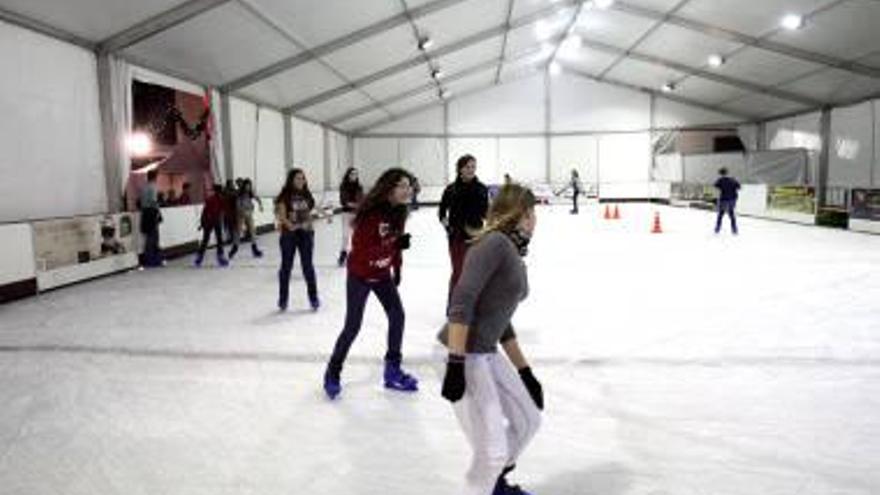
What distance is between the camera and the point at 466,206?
638 centimetres

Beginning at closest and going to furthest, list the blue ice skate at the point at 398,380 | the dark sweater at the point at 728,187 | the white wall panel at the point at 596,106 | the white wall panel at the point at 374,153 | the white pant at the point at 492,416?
the white pant at the point at 492,416
the blue ice skate at the point at 398,380
the dark sweater at the point at 728,187
the white wall panel at the point at 596,106
the white wall panel at the point at 374,153

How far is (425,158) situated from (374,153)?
2597 mm

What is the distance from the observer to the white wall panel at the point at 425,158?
112 feet

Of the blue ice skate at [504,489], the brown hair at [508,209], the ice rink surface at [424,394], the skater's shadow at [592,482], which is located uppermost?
the brown hair at [508,209]

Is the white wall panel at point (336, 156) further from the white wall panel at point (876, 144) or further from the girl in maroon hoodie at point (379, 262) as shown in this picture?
the girl in maroon hoodie at point (379, 262)

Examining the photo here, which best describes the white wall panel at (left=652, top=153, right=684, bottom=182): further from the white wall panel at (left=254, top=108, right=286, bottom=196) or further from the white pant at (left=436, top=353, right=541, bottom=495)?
the white pant at (left=436, top=353, right=541, bottom=495)

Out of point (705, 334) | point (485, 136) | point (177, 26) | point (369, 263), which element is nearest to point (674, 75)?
point (485, 136)

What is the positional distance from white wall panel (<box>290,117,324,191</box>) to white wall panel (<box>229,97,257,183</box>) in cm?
381

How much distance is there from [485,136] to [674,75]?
9774 millimetres

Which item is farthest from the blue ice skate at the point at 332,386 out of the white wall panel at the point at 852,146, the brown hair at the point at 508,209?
the white wall panel at the point at 852,146

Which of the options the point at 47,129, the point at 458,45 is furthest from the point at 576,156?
the point at 47,129

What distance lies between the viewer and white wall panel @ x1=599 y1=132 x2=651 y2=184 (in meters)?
33.9

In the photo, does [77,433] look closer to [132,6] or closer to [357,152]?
[132,6]

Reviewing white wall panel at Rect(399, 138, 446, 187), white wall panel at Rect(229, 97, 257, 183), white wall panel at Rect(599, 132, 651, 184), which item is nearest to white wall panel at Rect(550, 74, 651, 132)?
white wall panel at Rect(599, 132, 651, 184)
